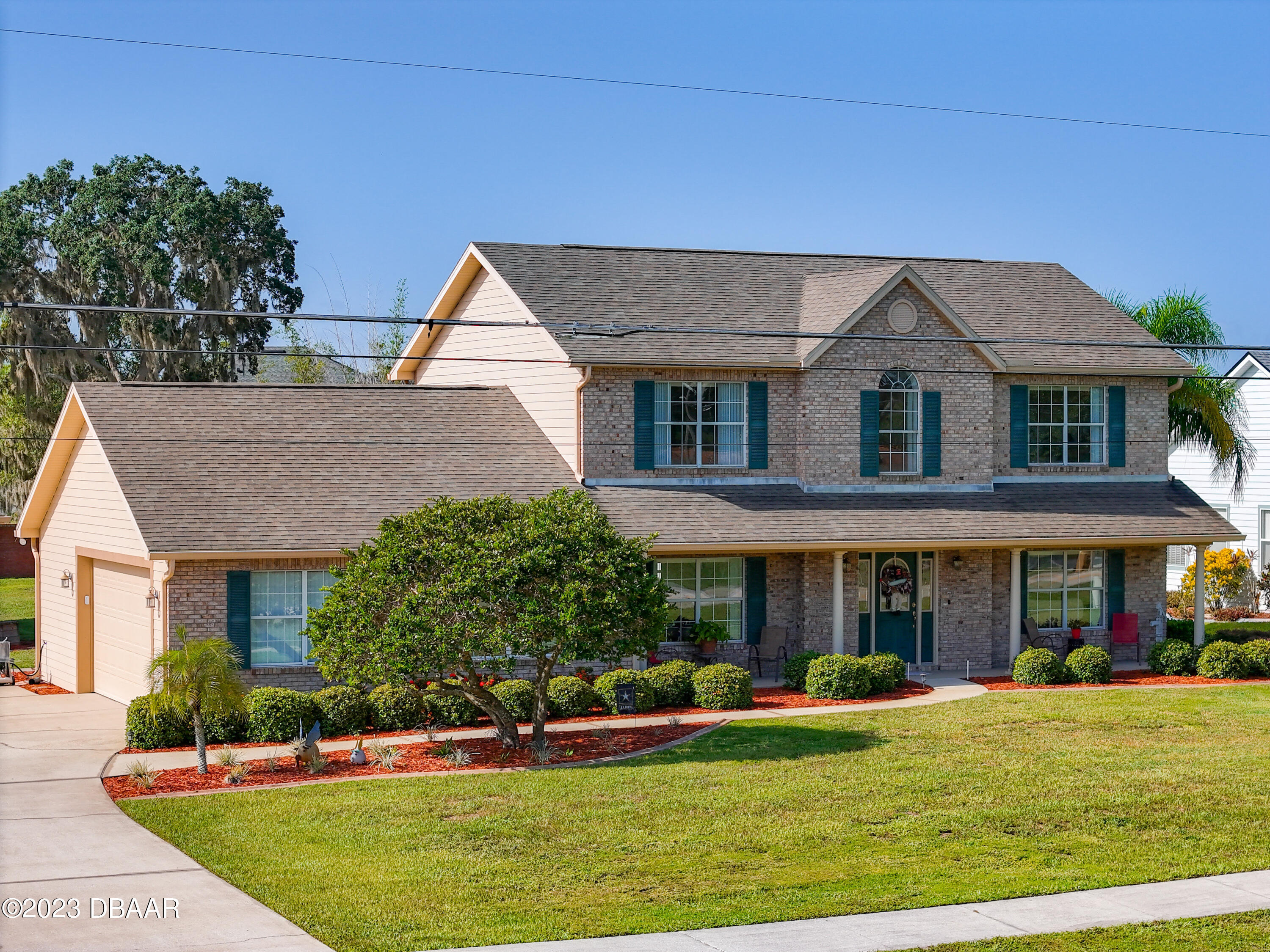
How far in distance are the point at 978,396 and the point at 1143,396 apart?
4.09 metres

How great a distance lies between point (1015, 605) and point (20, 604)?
1046 inches

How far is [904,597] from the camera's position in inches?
1039

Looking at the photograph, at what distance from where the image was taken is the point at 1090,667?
25.1 metres

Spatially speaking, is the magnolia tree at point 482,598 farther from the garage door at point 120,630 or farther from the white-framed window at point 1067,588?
the white-framed window at point 1067,588

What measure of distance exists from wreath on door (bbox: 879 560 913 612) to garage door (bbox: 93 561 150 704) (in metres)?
12.8

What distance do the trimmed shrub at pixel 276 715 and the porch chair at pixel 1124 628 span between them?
15.6 meters

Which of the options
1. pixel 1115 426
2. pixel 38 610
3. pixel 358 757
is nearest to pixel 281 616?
pixel 358 757

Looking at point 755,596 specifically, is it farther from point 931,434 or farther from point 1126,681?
point 1126,681

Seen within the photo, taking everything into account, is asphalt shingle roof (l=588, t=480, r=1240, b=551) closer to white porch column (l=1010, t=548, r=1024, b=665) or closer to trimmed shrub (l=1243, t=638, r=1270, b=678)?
white porch column (l=1010, t=548, r=1024, b=665)

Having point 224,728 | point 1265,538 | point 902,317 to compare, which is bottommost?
point 224,728

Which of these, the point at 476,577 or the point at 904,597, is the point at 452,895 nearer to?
the point at 476,577

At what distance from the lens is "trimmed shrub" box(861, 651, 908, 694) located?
2342 cm

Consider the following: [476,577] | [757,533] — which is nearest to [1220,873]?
[476,577]

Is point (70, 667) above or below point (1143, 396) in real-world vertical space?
below
